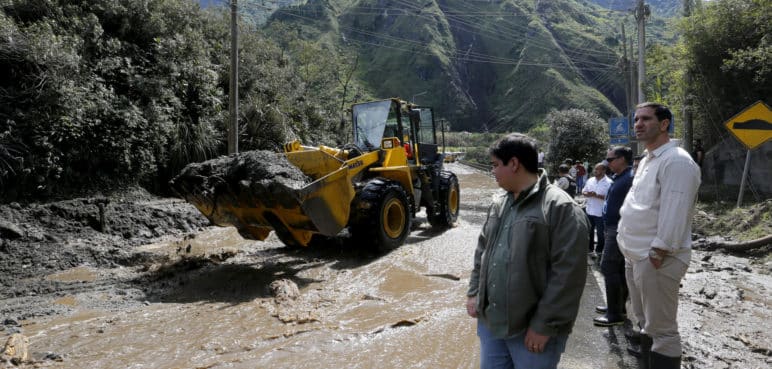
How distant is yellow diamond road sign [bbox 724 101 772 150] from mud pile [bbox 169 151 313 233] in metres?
8.12

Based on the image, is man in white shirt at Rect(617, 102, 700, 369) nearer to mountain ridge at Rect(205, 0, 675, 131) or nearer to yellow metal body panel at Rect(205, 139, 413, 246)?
yellow metal body panel at Rect(205, 139, 413, 246)

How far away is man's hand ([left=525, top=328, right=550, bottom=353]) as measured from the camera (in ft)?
6.82

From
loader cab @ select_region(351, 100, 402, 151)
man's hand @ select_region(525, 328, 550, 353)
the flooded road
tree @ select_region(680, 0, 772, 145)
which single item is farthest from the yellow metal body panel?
tree @ select_region(680, 0, 772, 145)

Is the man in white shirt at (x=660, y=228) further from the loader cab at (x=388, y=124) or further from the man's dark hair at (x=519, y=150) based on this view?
the loader cab at (x=388, y=124)

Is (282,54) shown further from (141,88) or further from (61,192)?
(61,192)

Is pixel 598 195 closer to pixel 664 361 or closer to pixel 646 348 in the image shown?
pixel 646 348

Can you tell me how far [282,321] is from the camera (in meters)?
4.88

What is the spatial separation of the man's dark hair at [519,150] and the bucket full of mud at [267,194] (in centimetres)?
413

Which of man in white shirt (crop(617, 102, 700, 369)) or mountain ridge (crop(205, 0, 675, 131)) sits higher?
mountain ridge (crop(205, 0, 675, 131))

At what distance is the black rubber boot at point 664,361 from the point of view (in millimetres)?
2994

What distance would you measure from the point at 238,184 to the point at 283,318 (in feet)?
7.00

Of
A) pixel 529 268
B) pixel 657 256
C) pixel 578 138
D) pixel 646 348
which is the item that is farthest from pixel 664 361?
pixel 578 138

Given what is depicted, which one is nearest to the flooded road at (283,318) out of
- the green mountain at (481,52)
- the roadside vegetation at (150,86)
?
the roadside vegetation at (150,86)

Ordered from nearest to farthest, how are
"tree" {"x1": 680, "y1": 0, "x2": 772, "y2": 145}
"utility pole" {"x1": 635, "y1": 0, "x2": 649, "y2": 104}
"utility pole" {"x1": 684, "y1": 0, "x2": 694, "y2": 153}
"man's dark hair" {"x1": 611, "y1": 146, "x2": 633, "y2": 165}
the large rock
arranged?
the large rock
"man's dark hair" {"x1": 611, "y1": 146, "x2": 633, "y2": 165}
"tree" {"x1": 680, "y1": 0, "x2": 772, "y2": 145}
"utility pole" {"x1": 684, "y1": 0, "x2": 694, "y2": 153}
"utility pole" {"x1": 635, "y1": 0, "x2": 649, "y2": 104}
